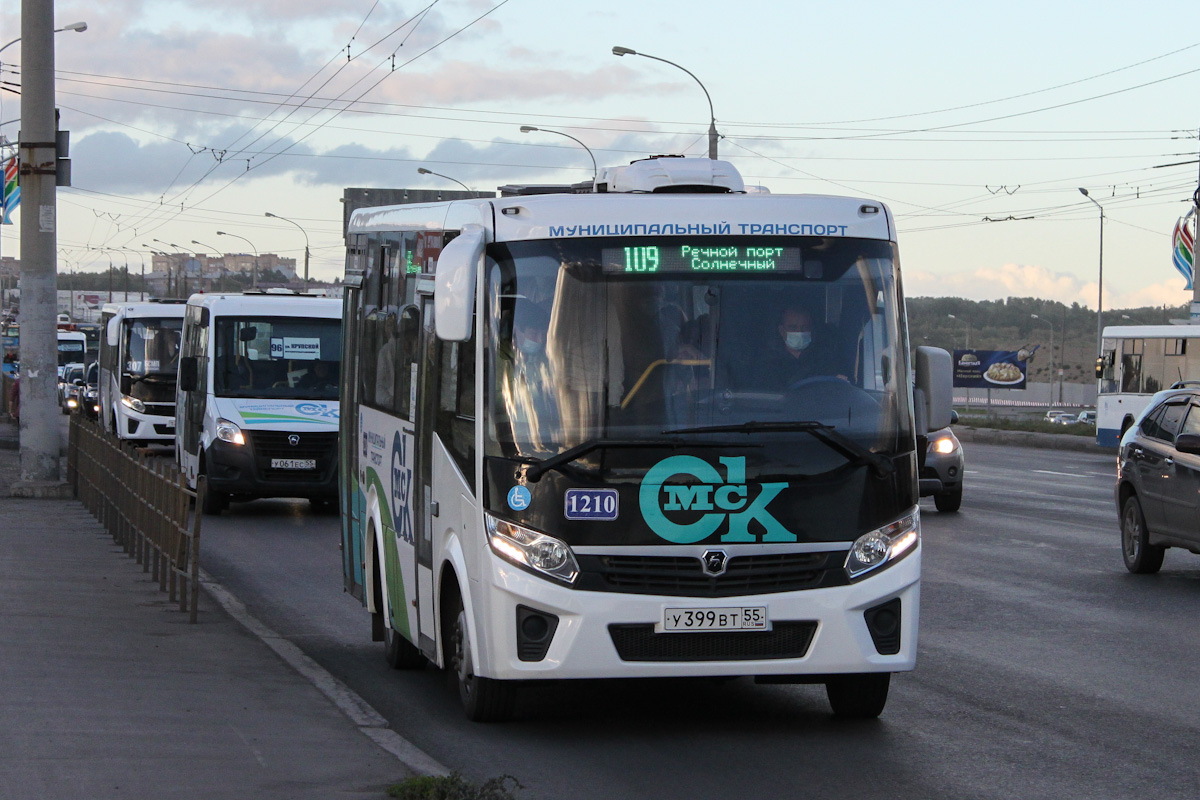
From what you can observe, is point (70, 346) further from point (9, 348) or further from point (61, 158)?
point (61, 158)

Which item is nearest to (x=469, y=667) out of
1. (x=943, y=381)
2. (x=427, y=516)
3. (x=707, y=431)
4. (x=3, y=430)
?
(x=427, y=516)

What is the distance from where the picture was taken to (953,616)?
457 inches

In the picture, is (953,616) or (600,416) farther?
(953,616)

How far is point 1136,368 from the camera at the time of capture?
35.2 m

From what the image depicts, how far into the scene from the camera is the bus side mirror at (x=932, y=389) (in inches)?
315

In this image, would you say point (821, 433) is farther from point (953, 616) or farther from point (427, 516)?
point (953, 616)

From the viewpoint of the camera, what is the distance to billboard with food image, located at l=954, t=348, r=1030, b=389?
62875 mm

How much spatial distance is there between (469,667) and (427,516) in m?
0.96

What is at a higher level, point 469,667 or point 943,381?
point 943,381

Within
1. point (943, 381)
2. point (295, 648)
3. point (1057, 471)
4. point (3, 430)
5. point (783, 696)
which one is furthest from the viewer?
point (3, 430)

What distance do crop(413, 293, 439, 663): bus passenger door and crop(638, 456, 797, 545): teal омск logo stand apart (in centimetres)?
146

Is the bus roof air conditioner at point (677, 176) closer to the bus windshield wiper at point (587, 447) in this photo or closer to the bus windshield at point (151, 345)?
the bus windshield wiper at point (587, 447)

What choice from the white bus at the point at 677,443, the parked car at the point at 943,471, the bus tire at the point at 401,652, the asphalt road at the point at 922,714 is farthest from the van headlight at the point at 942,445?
the white bus at the point at 677,443

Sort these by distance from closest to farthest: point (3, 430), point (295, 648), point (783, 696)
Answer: point (783, 696) < point (295, 648) < point (3, 430)
